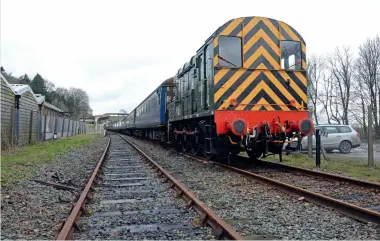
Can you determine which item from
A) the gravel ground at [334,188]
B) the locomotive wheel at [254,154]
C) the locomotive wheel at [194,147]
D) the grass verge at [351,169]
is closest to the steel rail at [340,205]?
the gravel ground at [334,188]

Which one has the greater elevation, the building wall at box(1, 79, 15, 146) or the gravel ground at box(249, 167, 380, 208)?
the building wall at box(1, 79, 15, 146)

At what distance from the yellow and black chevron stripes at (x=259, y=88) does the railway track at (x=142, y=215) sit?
2870mm

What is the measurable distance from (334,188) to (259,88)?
3.53 m

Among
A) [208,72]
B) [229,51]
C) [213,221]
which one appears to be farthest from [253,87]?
[213,221]

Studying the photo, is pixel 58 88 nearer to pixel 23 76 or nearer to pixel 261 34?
pixel 23 76

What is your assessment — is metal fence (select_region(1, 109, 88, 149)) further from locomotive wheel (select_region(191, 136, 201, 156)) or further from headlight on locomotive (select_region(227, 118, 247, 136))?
headlight on locomotive (select_region(227, 118, 247, 136))

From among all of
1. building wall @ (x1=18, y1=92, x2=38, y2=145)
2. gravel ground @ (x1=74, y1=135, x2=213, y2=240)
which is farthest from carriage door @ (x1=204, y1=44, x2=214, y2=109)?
building wall @ (x1=18, y1=92, x2=38, y2=145)

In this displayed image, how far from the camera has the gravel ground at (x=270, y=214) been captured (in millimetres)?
4023

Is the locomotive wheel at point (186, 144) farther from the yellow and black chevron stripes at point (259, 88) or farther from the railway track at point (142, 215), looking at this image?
the railway track at point (142, 215)

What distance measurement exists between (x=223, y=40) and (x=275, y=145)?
9.79 ft

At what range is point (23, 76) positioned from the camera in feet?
285

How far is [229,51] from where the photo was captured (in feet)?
31.0

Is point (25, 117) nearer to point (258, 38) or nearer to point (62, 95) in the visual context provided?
point (258, 38)

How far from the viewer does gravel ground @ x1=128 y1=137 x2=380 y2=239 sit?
4.02m
